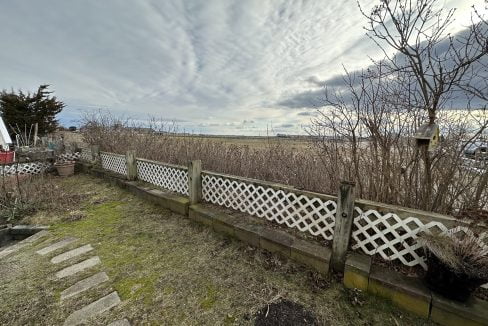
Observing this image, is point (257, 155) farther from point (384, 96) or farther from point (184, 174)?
point (384, 96)

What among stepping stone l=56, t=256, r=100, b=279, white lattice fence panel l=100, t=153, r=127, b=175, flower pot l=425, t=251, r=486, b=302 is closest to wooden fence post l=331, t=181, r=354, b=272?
flower pot l=425, t=251, r=486, b=302

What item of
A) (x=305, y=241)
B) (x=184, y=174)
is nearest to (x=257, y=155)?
(x=184, y=174)

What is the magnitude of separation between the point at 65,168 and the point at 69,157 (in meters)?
1.23

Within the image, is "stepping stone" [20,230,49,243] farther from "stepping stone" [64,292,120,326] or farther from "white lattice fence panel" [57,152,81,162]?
"white lattice fence panel" [57,152,81,162]

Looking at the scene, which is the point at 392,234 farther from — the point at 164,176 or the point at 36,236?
the point at 36,236

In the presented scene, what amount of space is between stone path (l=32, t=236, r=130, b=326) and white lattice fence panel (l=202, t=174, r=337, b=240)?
2.07 m

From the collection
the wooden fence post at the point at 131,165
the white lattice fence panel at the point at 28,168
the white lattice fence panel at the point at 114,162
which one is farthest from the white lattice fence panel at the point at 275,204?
the white lattice fence panel at the point at 28,168

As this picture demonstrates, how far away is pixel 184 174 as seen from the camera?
4.57 metres

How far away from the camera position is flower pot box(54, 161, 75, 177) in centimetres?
762

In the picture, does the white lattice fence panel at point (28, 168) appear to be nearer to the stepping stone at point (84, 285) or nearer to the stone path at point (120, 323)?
the stepping stone at point (84, 285)

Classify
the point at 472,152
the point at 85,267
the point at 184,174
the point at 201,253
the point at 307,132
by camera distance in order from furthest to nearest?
1. the point at 184,174
2. the point at 307,132
3. the point at 201,253
4. the point at 85,267
5. the point at 472,152

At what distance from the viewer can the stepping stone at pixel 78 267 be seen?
261 cm

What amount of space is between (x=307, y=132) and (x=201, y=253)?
2.69m

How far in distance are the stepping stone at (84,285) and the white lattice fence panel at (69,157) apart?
807 cm
